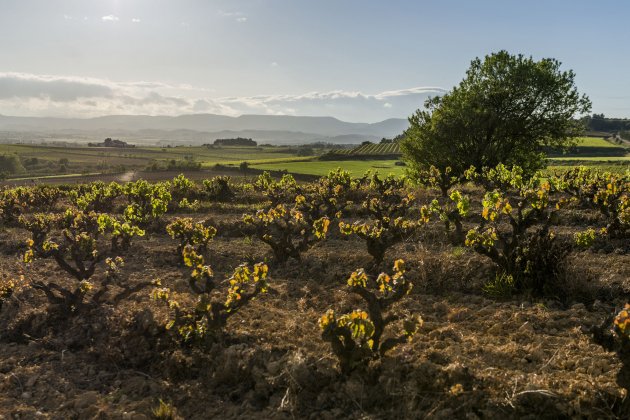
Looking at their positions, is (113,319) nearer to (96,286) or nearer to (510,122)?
(96,286)

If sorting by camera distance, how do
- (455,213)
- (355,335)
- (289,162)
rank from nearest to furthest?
1. (355,335)
2. (455,213)
3. (289,162)

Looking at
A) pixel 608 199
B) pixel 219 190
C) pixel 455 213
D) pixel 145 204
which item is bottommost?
pixel 145 204

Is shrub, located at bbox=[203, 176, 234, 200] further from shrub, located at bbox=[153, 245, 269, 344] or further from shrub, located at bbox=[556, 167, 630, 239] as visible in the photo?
shrub, located at bbox=[556, 167, 630, 239]

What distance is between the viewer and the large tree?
30.8m

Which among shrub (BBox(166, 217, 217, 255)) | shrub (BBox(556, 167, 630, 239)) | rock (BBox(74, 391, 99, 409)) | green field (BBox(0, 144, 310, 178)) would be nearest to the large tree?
shrub (BBox(556, 167, 630, 239))

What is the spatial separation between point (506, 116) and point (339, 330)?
96.2ft

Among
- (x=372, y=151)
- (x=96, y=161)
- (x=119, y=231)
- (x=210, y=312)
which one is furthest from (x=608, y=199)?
(x=96, y=161)

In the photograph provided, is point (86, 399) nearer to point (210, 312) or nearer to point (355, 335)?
point (210, 312)

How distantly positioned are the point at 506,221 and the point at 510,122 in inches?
683

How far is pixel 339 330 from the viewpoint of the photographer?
727 cm

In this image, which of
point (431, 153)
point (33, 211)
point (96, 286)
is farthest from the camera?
point (431, 153)

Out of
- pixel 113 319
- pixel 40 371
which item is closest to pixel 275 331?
pixel 113 319

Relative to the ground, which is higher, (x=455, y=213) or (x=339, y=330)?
(x=455, y=213)

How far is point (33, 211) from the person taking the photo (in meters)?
27.6
